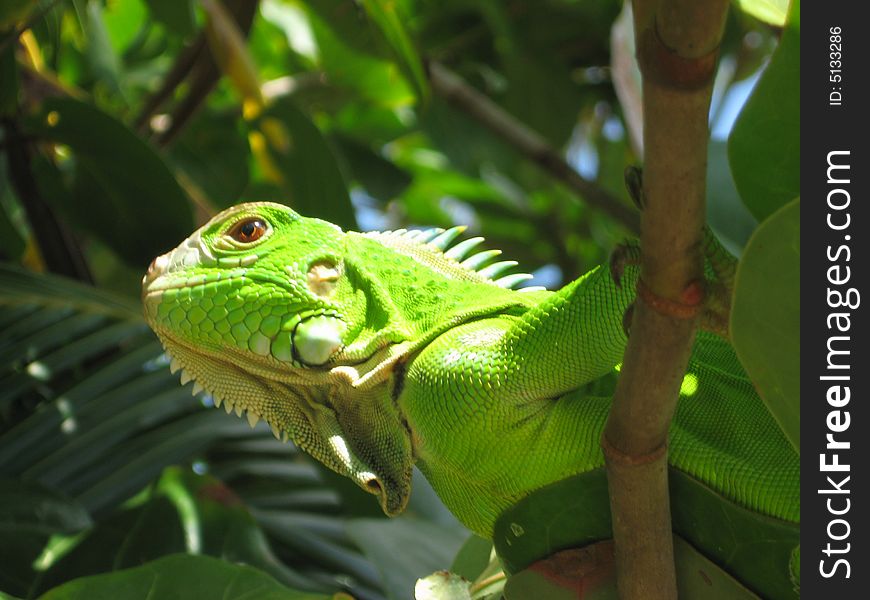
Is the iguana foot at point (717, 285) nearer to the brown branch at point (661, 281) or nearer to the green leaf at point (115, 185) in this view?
the brown branch at point (661, 281)

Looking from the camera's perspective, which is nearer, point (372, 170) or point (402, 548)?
point (402, 548)

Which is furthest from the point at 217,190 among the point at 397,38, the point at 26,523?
the point at 26,523

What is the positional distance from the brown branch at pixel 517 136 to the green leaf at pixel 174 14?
1074 millimetres

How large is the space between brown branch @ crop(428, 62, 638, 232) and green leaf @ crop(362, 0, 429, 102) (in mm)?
979

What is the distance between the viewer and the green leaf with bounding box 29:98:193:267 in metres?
3.13

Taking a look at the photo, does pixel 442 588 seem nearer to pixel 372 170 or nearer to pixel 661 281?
pixel 661 281

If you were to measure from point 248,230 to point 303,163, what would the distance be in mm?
1394

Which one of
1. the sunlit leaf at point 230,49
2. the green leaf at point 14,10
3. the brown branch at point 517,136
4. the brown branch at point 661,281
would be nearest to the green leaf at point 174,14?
the sunlit leaf at point 230,49

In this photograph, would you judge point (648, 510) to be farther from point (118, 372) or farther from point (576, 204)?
point (576, 204)

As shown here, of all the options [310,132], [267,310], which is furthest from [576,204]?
[267,310]

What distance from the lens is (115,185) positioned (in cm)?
329

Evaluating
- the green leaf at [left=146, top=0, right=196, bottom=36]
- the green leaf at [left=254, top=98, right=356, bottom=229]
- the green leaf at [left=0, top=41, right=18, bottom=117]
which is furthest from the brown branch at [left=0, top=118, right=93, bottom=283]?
the green leaf at [left=254, top=98, right=356, bottom=229]

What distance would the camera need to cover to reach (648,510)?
68.3 inches

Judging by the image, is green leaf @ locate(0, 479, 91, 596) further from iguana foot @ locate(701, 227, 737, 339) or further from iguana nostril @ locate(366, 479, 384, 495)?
iguana foot @ locate(701, 227, 737, 339)
